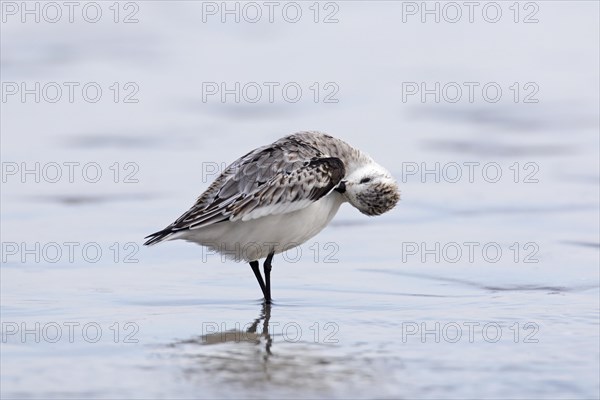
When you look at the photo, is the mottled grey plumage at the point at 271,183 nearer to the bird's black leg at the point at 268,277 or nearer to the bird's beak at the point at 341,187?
the bird's beak at the point at 341,187

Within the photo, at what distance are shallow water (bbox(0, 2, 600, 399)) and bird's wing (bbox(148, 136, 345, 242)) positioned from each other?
0.65 m

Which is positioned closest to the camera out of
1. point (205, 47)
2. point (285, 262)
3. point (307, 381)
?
point (307, 381)

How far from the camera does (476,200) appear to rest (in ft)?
41.8

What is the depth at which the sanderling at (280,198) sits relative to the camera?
353 inches

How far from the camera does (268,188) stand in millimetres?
9008

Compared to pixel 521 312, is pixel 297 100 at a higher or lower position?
higher

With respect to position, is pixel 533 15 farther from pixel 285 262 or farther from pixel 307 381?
pixel 307 381

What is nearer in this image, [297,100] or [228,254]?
[228,254]

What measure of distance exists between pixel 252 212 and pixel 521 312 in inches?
76.4

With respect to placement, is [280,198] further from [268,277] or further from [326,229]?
[326,229]

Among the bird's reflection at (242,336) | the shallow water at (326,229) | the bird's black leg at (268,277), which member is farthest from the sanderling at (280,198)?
the bird's reflection at (242,336)

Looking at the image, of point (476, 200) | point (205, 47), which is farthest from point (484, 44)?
point (476, 200)

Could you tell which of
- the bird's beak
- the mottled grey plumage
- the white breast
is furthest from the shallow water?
the bird's beak

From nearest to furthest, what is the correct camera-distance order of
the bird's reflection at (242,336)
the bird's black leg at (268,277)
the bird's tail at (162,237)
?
the bird's reflection at (242,336), the bird's tail at (162,237), the bird's black leg at (268,277)
